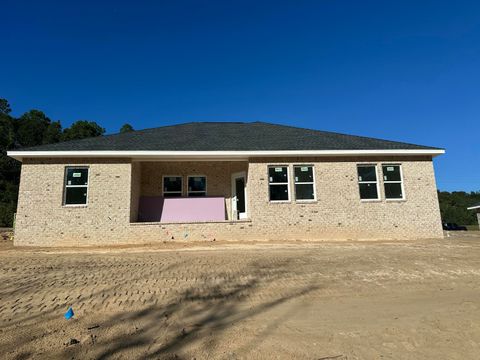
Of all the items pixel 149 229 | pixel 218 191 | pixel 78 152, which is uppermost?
pixel 78 152

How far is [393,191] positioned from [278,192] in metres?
5.27

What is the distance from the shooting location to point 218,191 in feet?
48.2

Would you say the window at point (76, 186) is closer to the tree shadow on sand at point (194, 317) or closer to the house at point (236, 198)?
the house at point (236, 198)

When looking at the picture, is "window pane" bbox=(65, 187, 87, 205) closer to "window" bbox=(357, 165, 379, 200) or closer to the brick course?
the brick course

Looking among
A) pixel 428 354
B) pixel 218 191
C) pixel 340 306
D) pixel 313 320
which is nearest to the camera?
pixel 428 354

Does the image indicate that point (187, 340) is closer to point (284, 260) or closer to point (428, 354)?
point (428, 354)

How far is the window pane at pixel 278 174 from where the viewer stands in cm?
1273

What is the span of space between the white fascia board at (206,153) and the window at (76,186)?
0.65 metres

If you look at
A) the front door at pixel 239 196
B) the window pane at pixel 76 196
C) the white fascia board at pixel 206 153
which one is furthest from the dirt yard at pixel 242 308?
the front door at pixel 239 196

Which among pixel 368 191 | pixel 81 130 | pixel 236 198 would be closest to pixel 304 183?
pixel 368 191

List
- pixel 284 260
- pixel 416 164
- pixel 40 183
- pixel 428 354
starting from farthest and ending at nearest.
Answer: pixel 416 164, pixel 40 183, pixel 284 260, pixel 428 354

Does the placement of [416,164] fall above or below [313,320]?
above

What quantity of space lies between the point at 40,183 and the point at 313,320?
12067mm

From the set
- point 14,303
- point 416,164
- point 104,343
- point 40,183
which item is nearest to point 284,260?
point 104,343
